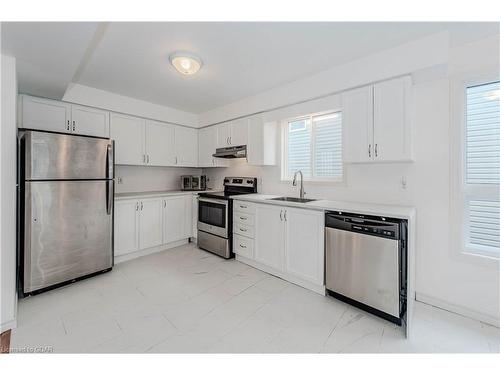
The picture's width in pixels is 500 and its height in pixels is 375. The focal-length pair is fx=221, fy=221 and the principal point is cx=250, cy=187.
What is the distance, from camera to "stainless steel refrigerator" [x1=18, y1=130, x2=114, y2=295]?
2154 mm

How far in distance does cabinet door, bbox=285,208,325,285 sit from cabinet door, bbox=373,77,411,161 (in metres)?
0.89

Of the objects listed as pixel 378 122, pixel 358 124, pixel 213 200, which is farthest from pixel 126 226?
pixel 378 122

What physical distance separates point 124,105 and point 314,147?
9.55 feet

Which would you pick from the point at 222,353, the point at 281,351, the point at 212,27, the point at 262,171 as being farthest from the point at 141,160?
the point at 281,351

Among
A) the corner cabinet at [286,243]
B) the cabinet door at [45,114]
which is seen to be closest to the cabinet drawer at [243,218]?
the corner cabinet at [286,243]

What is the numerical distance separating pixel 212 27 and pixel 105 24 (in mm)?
A: 842

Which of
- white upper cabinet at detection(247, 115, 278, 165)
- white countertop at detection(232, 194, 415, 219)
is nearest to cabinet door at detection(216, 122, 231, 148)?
white upper cabinet at detection(247, 115, 278, 165)

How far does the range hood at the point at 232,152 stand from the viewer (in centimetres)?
354

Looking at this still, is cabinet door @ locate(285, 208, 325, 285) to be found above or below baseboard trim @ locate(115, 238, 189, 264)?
above

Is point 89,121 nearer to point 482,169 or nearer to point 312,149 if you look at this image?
point 312,149

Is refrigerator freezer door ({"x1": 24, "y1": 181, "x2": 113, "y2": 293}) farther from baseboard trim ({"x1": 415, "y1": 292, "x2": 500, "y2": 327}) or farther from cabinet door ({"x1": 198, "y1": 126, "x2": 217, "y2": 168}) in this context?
baseboard trim ({"x1": 415, "y1": 292, "x2": 500, "y2": 327})

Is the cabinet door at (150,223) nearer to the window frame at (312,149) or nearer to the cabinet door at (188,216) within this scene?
the cabinet door at (188,216)

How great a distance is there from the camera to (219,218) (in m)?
3.40

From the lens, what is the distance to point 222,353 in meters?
1.52
